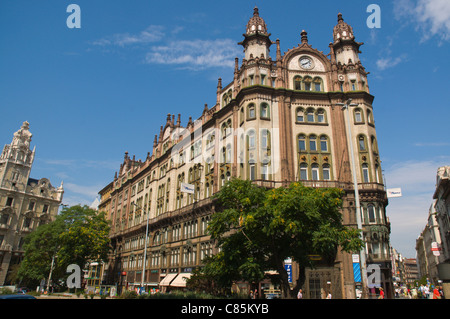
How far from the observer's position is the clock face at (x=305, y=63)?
4630cm

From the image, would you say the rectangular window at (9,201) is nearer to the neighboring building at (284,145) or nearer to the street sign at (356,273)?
the neighboring building at (284,145)

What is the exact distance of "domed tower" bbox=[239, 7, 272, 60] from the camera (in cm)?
4634

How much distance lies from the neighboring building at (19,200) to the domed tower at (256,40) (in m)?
70.5

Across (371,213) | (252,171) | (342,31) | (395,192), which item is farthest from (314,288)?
(342,31)

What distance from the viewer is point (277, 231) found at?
23609 millimetres

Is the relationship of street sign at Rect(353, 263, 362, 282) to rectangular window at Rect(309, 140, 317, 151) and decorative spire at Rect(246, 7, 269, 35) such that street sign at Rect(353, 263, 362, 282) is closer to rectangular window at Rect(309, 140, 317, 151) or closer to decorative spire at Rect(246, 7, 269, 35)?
rectangular window at Rect(309, 140, 317, 151)

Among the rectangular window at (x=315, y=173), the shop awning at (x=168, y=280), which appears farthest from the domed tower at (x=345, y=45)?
the shop awning at (x=168, y=280)

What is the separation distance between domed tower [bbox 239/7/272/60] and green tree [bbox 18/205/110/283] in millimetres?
39754

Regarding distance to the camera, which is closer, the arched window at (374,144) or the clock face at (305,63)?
the arched window at (374,144)

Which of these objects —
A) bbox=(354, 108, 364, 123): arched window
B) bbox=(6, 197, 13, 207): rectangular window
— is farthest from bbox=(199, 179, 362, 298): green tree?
bbox=(6, 197, 13, 207): rectangular window

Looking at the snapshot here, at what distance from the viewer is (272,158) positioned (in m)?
40.2
